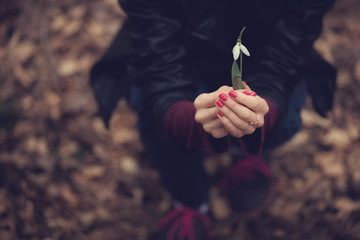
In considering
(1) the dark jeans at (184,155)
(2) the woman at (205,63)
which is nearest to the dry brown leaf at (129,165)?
(1) the dark jeans at (184,155)

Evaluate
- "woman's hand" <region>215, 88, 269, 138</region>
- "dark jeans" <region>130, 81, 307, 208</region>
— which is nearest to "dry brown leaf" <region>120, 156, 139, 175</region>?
"dark jeans" <region>130, 81, 307, 208</region>

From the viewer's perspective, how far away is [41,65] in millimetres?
1534

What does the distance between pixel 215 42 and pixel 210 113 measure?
30cm

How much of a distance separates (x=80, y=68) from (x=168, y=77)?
33.6 inches

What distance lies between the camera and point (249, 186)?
1.23 metres

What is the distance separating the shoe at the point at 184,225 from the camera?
112 cm

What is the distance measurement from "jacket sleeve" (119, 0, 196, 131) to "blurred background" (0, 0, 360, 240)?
61 centimetres

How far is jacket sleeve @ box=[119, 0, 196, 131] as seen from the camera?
779mm

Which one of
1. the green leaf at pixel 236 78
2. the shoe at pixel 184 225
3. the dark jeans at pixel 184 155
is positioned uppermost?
the green leaf at pixel 236 78

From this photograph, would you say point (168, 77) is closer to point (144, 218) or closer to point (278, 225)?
point (144, 218)

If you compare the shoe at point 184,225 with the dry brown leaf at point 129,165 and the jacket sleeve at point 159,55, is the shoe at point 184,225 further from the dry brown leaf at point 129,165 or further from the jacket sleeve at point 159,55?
the jacket sleeve at point 159,55

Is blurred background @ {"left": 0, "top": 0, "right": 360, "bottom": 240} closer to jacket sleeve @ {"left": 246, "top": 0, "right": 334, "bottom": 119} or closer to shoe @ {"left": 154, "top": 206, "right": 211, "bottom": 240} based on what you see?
shoe @ {"left": 154, "top": 206, "right": 211, "bottom": 240}

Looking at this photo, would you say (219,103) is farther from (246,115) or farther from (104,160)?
(104,160)

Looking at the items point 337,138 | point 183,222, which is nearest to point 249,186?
point 183,222
